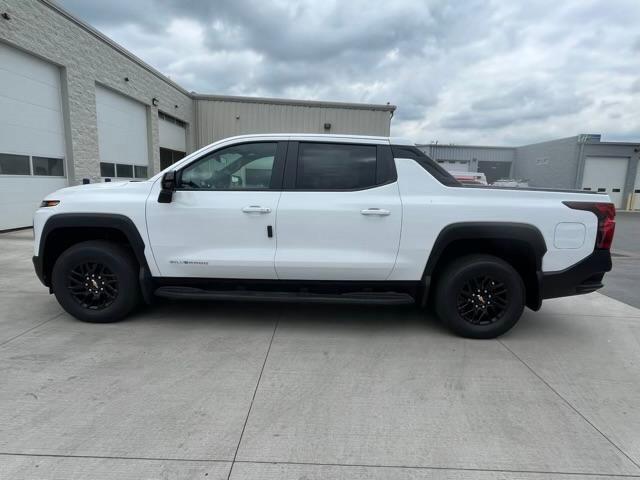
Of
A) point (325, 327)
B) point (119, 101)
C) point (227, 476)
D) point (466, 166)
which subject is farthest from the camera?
point (466, 166)

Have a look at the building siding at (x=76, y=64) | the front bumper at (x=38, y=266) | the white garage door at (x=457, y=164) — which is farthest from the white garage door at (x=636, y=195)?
the front bumper at (x=38, y=266)

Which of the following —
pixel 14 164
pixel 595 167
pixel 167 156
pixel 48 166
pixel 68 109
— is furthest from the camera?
pixel 595 167

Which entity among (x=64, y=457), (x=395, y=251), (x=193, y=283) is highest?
(x=395, y=251)

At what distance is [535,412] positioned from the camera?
2.61 metres

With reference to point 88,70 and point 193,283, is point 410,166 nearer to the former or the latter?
point 193,283

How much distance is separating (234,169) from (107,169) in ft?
36.3

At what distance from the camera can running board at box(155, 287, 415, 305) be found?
144 inches

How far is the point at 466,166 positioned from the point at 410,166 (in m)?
34.4

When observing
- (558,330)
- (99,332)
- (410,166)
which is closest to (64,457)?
(99,332)

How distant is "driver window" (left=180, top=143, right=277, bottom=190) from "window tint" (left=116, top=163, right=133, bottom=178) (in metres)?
11.4

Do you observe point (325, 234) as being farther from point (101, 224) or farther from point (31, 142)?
point (31, 142)

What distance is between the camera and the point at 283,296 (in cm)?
371

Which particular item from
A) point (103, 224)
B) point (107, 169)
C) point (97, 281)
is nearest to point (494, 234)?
point (103, 224)

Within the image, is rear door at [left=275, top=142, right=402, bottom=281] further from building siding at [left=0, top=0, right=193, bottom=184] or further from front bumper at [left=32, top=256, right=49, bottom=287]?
building siding at [left=0, top=0, right=193, bottom=184]
